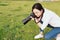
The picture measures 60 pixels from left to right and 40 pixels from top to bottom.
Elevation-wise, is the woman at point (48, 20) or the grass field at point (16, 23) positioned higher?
the woman at point (48, 20)

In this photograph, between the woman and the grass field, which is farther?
the grass field

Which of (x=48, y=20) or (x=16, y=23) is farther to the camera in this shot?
(x=16, y=23)

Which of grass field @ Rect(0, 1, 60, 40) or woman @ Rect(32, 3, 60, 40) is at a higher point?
woman @ Rect(32, 3, 60, 40)

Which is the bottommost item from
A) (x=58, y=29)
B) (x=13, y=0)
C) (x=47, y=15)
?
(x=13, y=0)

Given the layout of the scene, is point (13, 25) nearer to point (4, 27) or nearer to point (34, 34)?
point (4, 27)

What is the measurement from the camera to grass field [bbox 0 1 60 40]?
442 centimetres

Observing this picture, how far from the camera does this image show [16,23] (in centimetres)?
509

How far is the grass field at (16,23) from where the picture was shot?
4.42 metres

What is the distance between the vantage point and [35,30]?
4.70m

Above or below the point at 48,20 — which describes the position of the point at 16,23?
below

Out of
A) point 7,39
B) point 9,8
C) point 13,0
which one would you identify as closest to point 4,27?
point 7,39

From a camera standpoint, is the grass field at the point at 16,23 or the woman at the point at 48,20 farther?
the grass field at the point at 16,23

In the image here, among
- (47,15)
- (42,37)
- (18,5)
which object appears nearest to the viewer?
(47,15)

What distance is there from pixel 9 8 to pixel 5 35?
2.22 meters
